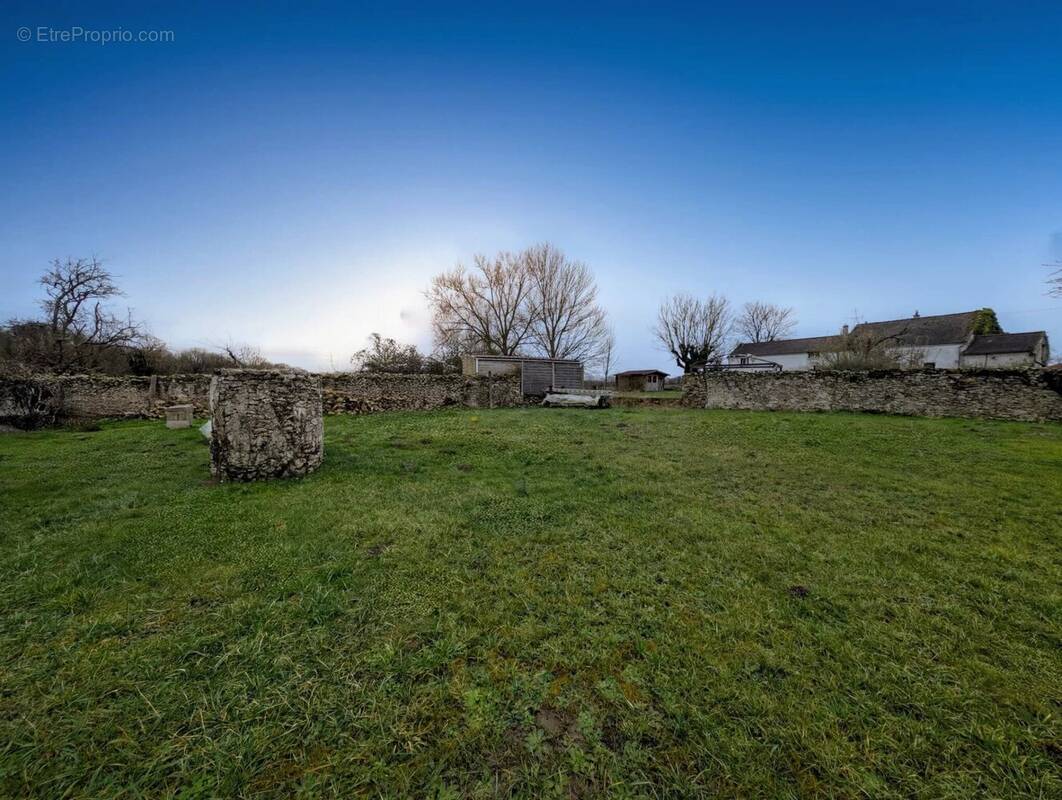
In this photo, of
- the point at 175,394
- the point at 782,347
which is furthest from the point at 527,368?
the point at 782,347

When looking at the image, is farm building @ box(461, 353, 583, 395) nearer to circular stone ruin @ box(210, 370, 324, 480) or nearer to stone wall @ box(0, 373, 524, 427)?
stone wall @ box(0, 373, 524, 427)

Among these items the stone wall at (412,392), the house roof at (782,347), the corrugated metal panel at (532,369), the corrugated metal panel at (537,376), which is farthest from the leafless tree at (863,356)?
the stone wall at (412,392)

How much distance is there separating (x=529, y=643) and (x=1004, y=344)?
4930 centimetres

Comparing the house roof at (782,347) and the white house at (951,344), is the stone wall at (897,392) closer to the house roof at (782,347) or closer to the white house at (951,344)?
the white house at (951,344)

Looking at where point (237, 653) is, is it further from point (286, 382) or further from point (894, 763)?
point (286, 382)

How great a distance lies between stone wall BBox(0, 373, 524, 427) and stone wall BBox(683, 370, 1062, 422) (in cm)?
1043

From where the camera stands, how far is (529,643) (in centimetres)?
242

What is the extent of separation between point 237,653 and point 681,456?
23.2 ft

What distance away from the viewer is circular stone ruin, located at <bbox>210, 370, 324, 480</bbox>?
18.1 feet

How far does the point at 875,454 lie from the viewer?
7.52m

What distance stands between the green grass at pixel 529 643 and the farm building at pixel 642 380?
111 ft

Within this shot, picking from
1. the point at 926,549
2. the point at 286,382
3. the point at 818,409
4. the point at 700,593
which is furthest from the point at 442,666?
the point at 818,409

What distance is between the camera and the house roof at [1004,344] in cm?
3000

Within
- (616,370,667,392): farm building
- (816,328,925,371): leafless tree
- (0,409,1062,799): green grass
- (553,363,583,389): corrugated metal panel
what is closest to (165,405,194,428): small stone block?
(0,409,1062,799): green grass
